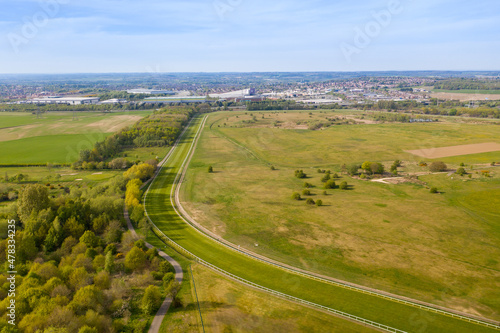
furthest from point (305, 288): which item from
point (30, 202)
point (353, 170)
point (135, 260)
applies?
point (353, 170)

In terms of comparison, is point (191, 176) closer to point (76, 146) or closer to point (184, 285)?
point (184, 285)

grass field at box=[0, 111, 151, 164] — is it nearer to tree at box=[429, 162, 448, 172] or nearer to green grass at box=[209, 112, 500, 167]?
green grass at box=[209, 112, 500, 167]

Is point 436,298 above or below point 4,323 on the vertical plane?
below

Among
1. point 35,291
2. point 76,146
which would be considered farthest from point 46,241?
point 76,146

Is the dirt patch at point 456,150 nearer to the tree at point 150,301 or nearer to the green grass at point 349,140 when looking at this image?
the green grass at point 349,140

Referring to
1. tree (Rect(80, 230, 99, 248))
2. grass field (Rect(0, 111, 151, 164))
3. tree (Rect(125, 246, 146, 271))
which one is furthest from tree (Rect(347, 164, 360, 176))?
grass field (Rect(0, 111, 151, 164))

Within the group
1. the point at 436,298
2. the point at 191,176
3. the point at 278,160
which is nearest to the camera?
the point at 436,298

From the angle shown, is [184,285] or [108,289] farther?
[184,285]

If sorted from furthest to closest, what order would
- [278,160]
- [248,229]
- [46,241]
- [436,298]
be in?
[278,160] → [248,229] → [46,241] → [436,298]
